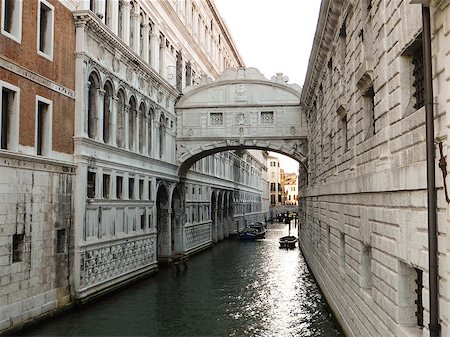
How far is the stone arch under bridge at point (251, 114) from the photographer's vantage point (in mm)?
24922

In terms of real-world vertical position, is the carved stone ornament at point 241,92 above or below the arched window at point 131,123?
above

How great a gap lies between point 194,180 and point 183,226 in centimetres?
338

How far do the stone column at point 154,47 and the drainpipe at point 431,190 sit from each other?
1789 cm

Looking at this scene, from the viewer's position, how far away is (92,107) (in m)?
16.3

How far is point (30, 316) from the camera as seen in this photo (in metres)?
12.4

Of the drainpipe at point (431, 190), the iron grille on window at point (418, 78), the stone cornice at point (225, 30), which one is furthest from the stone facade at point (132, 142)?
the drainpipe at point (431, 190)

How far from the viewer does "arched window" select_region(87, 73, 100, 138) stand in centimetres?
1620

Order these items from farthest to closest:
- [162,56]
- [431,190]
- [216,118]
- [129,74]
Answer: [216,118]
[162,56]
[129,74]
[431,190]

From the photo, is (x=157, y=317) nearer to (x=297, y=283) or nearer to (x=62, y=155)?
(x=62, y=155)

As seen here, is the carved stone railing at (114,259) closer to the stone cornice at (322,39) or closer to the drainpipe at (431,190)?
the stone cornice at (322,39)

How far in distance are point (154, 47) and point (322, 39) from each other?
9.67 metres

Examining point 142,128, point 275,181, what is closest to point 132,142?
point 142,128

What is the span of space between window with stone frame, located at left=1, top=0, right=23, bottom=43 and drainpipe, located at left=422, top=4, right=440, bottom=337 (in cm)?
955

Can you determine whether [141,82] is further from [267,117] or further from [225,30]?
[225,30]
